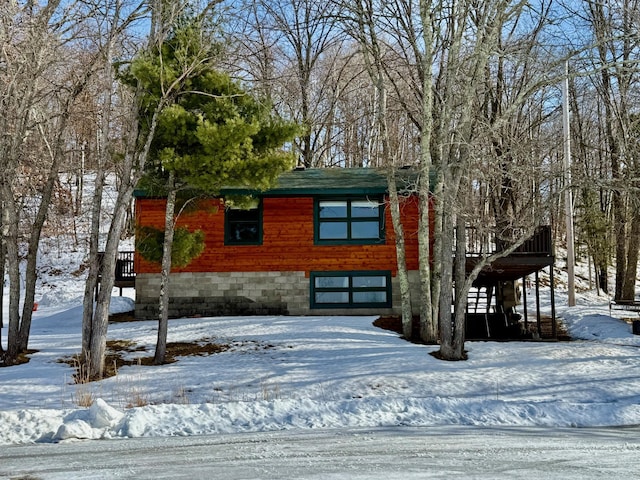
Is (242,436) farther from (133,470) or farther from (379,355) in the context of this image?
(379,355)

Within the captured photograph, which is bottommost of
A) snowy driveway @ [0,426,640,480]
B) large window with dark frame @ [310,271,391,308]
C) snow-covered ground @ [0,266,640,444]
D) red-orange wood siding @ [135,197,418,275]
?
snow-covered ground @ [0,266,640,444]

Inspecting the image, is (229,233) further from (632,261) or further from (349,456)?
(632,261)

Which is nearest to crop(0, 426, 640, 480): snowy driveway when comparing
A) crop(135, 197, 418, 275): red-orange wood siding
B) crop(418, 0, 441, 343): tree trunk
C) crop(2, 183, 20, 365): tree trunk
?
crop(2, 183, 20, 365): tree trunk

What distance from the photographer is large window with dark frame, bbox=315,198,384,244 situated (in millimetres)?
19766

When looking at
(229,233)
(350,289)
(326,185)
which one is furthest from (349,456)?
(229,233)

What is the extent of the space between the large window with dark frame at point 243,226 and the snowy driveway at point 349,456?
12.9 meters

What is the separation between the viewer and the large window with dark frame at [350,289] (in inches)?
767

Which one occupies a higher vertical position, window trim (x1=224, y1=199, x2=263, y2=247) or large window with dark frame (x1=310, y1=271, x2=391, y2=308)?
window trim (x1=224, y1=199, x2=263, y2=247)

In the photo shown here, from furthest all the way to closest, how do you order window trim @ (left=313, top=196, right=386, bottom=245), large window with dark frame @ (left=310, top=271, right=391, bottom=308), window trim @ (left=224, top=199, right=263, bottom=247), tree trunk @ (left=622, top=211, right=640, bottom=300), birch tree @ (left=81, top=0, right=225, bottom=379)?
tree trunk @ (left=622, top=211, right=640, bottom=300) → window trim @ (left=224, top=199, right=263, bottom=247) → window trim @ (left=313, top=196, right=386, bottom=245) → large window with dark frame @ (left=310, top=271, right=391, bottom=308) → birch tree @ (left=81, top=0, right=225, bottom=379)

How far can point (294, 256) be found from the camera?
19.7m

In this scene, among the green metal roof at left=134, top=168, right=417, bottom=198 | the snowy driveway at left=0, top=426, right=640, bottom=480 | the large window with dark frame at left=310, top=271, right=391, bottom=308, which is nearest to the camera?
the snowy driveway at left=0, top=426, right=640, bottom=480

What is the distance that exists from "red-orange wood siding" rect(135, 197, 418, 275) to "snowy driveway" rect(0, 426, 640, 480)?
12.4 metres

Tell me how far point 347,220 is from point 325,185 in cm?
143

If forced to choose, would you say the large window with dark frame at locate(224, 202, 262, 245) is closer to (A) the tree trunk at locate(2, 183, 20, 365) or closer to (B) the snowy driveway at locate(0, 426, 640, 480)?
(A) the tree trunk at locate(2, 183, 20, 365)
